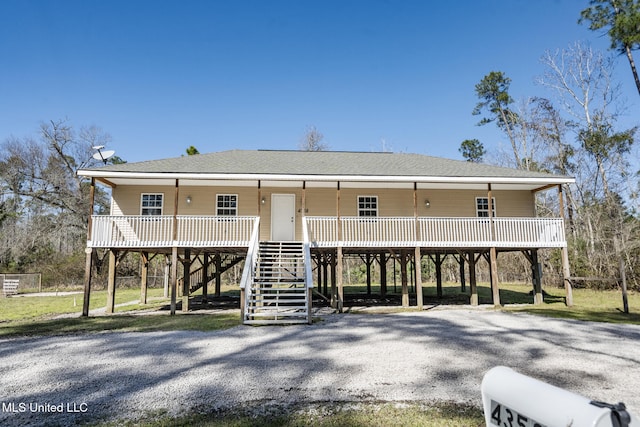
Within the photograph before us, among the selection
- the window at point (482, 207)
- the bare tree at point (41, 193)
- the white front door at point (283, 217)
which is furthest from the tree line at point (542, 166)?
the white front door at point (283, 217)

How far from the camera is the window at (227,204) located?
48.0 feet

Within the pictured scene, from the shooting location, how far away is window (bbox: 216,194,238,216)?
1463 cm

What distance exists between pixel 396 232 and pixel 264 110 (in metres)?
17.6

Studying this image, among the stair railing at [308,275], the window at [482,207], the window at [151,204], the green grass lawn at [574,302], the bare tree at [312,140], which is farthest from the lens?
the bare tree at [312,140]

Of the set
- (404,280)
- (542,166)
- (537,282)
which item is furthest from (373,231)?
(542,166)

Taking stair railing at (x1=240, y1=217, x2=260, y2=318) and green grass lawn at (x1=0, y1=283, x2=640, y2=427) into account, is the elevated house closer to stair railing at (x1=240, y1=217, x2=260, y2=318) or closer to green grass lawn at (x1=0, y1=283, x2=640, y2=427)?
stair railing at (x1=240, y1=217, x2=260, y2=318)

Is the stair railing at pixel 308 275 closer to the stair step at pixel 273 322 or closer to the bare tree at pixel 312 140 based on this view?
Answer: the stair step at pixel 273 322

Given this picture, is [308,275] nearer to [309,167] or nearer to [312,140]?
[309,167]

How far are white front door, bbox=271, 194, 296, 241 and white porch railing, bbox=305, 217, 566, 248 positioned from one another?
1.40 m

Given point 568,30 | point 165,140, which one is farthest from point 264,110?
point 568,30

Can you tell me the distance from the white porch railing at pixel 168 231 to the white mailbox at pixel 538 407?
11065 millimetres

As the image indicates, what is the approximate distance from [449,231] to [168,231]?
9910 mm

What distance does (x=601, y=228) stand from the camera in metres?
21.9

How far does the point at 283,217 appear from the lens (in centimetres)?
1477
